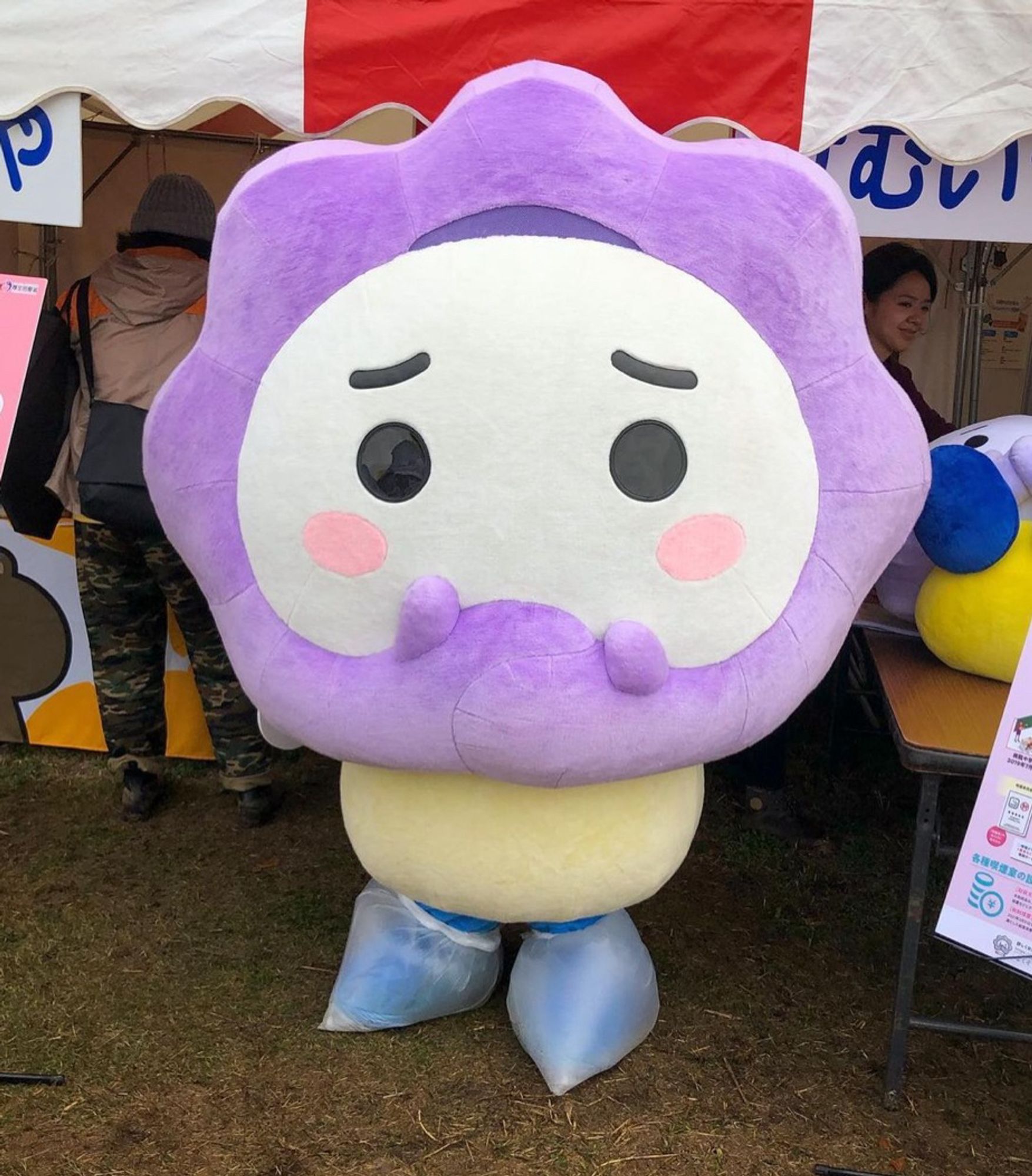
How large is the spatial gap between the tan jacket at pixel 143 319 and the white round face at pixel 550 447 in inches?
51.4

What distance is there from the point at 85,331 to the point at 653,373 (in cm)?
189

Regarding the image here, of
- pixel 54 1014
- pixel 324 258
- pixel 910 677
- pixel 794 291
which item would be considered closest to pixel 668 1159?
Answer: pixel 910 677

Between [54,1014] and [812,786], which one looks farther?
[812,786]

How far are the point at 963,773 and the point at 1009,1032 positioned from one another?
57 cm

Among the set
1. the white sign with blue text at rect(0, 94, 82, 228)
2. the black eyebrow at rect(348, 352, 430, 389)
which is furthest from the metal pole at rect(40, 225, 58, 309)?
the black eyebrow at rect(348, 352, 430, 389)

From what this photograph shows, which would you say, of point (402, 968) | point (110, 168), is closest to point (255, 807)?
point (402, 968)

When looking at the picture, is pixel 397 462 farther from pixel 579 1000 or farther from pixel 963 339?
pixel 963 339

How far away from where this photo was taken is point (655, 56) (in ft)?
7.67

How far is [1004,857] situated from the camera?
1.84 meters

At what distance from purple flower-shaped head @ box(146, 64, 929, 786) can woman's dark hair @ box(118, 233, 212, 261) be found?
1.16 m

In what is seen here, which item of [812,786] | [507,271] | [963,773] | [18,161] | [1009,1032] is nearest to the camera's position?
[507,271]

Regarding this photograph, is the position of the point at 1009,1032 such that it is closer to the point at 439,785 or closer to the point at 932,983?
the point at 932,983

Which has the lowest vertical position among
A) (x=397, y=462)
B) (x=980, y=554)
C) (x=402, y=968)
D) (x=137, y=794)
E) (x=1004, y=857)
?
(x=137, y=794)

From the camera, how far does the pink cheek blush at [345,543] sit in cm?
186
